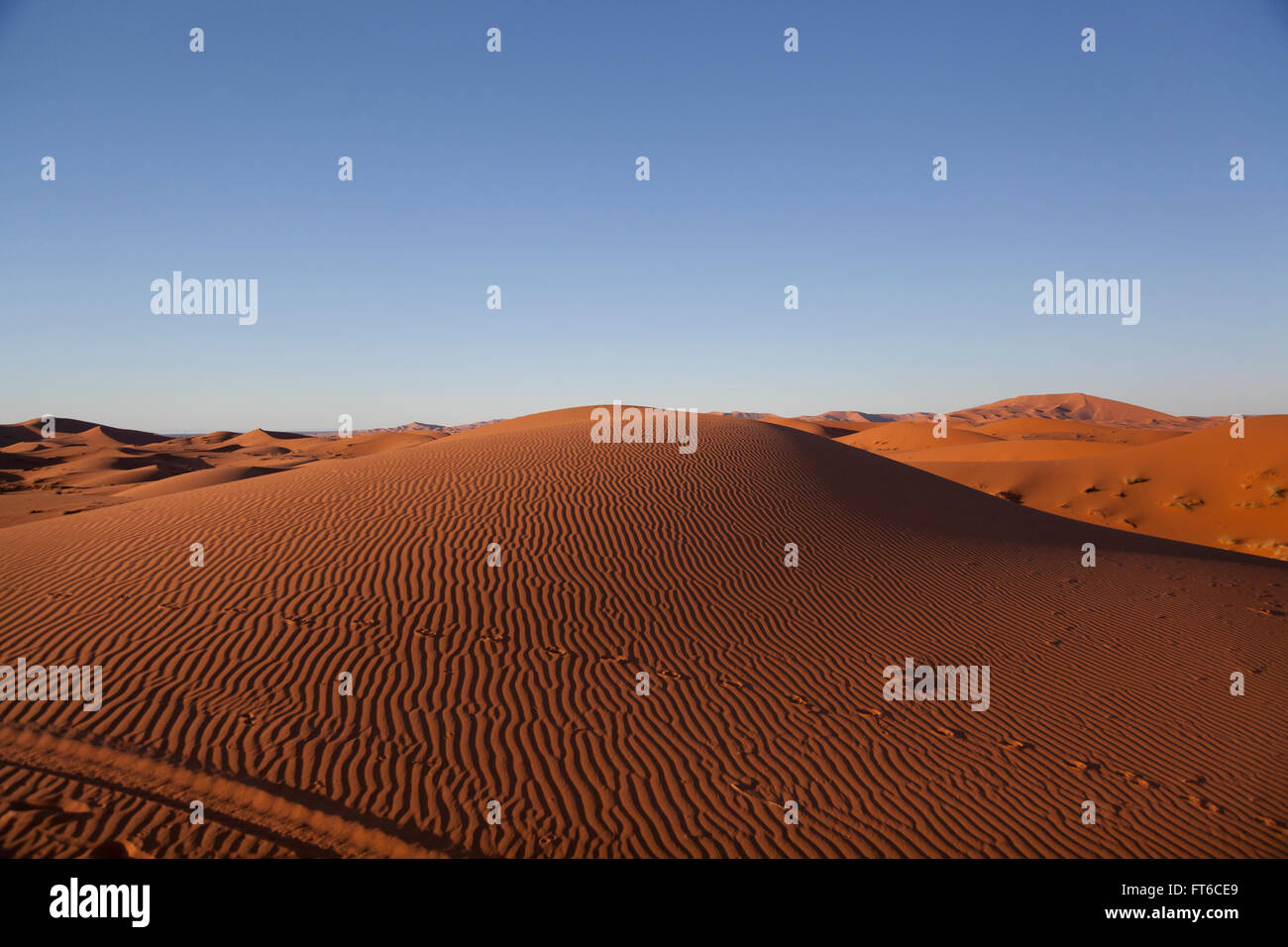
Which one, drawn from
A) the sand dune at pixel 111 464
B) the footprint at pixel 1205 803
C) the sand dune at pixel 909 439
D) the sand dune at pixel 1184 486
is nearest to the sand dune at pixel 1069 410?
the sand dune at pixel 909 439

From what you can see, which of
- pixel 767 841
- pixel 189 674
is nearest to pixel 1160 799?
pixel 767 841

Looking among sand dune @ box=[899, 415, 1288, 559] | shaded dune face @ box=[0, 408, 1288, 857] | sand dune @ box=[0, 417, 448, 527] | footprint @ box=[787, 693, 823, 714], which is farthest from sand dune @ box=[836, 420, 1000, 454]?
footprint @ box=[787, 693, 823, 714]

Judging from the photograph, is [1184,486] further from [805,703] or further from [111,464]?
[111,464]

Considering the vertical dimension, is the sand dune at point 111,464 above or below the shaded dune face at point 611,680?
above

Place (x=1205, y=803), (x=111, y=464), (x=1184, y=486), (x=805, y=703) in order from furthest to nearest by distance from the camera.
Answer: (x=111, y=464)
(x=1184, y=486)
(x=805, y=703)
(x=1205, y=803)

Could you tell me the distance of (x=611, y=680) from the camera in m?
7.89

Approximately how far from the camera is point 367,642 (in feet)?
26.9

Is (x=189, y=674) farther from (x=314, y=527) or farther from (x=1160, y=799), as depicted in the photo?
(x=1160, y=799)

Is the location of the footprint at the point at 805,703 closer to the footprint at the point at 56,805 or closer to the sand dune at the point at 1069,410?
the footprint at the point at 56,805

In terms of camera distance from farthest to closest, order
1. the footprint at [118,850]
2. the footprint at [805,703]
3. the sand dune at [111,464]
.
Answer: the sand dune at [111,464] → the footprint at [805,703] → the footprint at [118,850]

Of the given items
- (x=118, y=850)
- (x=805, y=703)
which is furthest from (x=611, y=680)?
(x=118, y=850)

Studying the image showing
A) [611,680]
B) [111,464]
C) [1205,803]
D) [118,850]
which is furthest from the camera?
[111,464]

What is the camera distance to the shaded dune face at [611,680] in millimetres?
5578
